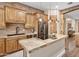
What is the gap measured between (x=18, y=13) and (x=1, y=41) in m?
2.15

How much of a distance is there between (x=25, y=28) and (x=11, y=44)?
89.7 inches

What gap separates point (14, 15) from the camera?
266 inches

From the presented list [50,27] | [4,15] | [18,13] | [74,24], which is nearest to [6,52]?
[4,15]

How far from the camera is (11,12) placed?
6.49 m

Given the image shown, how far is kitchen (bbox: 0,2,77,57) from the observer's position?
466 cm

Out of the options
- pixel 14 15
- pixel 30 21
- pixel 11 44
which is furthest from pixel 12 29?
pixel 30 21

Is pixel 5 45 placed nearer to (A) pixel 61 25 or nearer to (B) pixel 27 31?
(B) pixel 27 31

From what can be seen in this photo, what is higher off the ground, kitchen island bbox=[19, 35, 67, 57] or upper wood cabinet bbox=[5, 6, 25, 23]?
Answer: upper wood cabinet bbox=[5, 6, 25, 23]

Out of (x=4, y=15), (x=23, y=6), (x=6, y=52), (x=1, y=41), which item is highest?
(x=23, y=6)

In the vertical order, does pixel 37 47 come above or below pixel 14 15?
below

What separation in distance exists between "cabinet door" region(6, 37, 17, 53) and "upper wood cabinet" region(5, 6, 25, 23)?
0.96 meters

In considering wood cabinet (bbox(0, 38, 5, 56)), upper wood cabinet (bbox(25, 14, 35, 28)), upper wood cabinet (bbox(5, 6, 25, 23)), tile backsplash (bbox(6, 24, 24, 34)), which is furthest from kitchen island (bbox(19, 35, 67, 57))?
upper wood cabinet (bbox(25, 14, 35, 28))

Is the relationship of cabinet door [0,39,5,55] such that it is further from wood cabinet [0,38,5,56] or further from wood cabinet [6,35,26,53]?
wood cabinet [6,35,26,53]

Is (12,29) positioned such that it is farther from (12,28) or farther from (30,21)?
(30,21)
